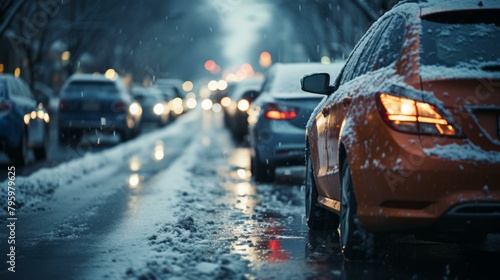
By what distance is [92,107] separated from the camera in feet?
82.5

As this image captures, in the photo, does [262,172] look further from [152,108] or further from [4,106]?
[152,108]

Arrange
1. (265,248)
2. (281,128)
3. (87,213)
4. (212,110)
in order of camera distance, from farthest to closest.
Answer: (212,110) → (281,128) → (87,213) → (265,248)

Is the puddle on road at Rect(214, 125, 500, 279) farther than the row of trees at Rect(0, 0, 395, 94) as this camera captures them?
No

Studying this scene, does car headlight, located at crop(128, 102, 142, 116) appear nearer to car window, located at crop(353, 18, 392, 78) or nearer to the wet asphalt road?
the wet asphalt road

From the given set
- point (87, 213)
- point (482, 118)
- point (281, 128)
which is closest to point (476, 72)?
point (482, 118)

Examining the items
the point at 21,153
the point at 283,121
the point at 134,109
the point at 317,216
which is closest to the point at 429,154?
the point at 317,216

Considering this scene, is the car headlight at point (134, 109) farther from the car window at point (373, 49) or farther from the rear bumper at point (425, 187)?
the rear bumper at point (425, 187)

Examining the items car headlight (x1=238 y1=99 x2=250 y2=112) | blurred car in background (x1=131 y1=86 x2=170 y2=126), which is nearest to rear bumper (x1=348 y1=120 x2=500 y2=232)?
car headlight (x1=238 y1=99 x2=250 y2=112)

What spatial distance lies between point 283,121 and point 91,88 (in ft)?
42.7

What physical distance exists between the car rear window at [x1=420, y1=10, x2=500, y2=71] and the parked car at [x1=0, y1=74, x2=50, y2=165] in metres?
11.3

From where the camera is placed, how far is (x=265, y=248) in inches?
301

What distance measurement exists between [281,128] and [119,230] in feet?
15.9

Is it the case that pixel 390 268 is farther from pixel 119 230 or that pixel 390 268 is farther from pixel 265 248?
pixel 119 230

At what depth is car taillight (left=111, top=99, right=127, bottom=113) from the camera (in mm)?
25344
